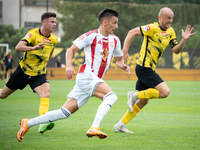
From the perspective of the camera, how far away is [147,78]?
6.49 m

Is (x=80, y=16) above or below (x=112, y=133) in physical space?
above

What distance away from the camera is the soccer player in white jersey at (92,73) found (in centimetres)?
516

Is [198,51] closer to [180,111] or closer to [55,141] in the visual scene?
[180,111]

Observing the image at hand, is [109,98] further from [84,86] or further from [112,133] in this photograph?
[112,133]

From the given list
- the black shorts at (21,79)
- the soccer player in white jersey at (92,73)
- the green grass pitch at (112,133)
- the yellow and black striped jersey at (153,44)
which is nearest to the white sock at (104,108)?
the soccer player in white jersey at (92,73)

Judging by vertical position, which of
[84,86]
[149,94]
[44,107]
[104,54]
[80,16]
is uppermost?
[104,54]

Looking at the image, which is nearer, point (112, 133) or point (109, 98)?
point (109, 98)

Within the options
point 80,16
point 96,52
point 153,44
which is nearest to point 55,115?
point 96,52

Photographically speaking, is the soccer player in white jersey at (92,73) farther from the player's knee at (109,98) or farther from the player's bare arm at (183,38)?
the player's bare arm at (183,38)

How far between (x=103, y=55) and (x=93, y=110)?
4506 mm

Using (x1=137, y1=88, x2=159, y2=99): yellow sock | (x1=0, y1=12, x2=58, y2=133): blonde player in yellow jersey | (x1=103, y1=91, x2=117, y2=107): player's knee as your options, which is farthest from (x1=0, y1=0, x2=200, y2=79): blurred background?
(x1=103, y1=91, x2=117, y2=107): player's knee

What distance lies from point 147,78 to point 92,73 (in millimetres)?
1542

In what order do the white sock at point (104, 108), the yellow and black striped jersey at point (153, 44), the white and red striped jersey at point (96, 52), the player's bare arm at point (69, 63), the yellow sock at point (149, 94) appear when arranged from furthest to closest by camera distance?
the yellow and black striped jersey at point (153, 44) → the yellow sock at point (149, 94) → the white and red striped jersey at point (96, 52) → the white sock at point (104, 108) → the player's bare arm at point (69, 63)

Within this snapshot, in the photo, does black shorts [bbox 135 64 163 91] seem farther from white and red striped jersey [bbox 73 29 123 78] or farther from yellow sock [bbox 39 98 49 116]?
yellow sock [bbox 39 98 49 116]
